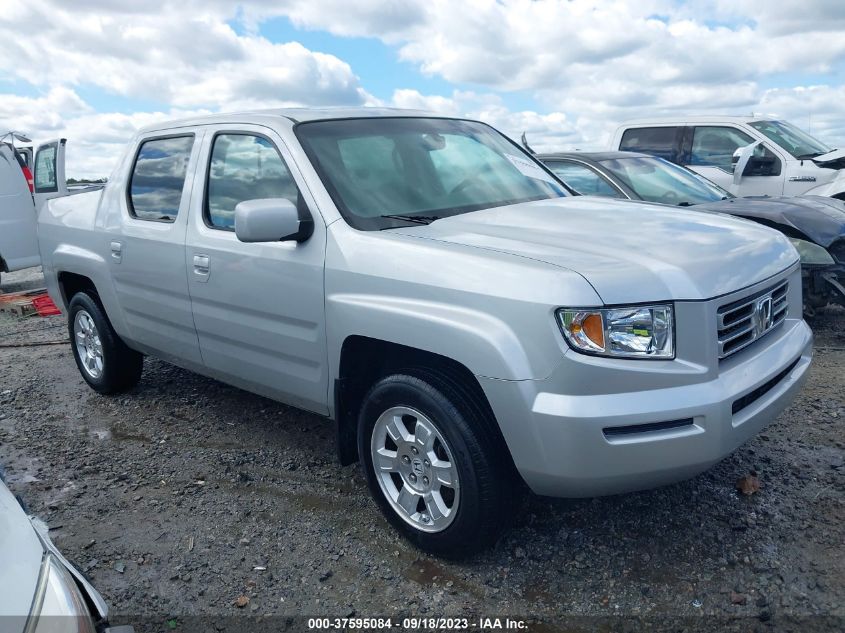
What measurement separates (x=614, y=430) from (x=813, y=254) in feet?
12.8

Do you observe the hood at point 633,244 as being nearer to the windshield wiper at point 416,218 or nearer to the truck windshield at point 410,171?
the windshield wiper at point 416,218

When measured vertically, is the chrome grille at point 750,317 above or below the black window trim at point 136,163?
below

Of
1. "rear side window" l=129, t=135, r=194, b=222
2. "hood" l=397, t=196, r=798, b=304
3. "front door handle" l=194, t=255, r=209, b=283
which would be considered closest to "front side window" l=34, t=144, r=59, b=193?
"rear side window" l=129, t=135, r=194, b=222

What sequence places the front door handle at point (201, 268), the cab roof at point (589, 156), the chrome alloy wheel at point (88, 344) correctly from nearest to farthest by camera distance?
the front door handle at point (201, 268)
the chrome alloy wheel at point (88, 344)
the cab roof at point (589, 156)

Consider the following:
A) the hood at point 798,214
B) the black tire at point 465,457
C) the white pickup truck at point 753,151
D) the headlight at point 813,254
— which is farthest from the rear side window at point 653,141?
the black tire at point 465,457

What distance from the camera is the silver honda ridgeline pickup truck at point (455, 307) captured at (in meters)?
2.56

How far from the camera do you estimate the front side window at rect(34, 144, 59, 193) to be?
993 cm

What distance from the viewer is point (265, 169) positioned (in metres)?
3.74

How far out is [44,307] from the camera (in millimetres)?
9336

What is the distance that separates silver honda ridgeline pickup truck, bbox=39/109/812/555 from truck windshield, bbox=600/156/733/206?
2.38 m

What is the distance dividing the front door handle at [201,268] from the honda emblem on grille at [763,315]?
8.60 ft

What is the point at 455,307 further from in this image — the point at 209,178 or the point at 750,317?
the point at 209,178

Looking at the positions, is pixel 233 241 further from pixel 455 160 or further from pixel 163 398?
pixel 163 398

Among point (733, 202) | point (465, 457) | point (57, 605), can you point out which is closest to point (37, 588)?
point (57, 605)
